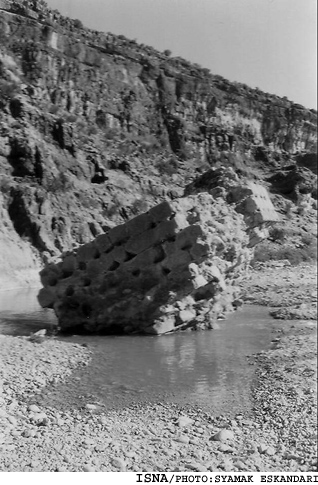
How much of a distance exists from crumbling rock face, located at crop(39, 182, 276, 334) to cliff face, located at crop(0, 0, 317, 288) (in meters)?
7.52

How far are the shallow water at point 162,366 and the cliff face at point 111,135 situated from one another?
8.43 metres

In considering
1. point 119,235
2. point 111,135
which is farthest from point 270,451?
point 111,135

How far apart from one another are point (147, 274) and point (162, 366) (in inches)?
133

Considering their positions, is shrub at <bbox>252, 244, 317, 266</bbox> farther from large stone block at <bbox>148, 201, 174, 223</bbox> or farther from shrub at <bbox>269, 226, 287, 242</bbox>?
large stone block at <bbox>148, 201, 174, 223</bbox>

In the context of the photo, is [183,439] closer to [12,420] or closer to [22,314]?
[12,420]

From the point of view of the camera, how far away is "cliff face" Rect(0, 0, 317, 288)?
21.9m

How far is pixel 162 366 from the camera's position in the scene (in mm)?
8828

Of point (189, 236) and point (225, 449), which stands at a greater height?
point (189, 236)

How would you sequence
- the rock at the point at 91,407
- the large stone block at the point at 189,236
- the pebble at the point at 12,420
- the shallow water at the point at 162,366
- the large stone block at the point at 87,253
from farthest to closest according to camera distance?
the large stone block at the point at 87,253, the large stone block at the point at 189,236, the shallow water at the point at 162,366, the rock at the point at 91,407, the pebble at the point at 12,420

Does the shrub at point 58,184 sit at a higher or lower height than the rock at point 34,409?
higher

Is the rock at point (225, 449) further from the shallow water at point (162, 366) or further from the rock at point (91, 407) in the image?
the rock at point (91, 407)

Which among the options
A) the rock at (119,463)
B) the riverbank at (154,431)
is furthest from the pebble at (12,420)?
the rock at (119,463)

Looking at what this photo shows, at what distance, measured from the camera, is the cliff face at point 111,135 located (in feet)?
71.9

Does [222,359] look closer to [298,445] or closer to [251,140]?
[298,445]
